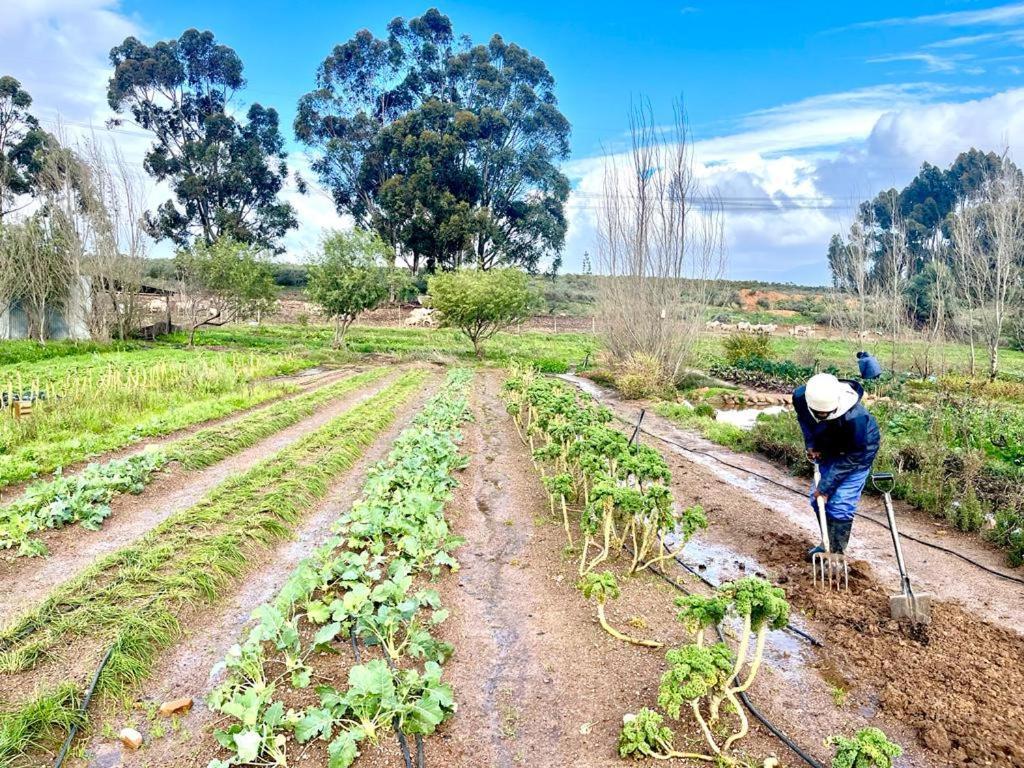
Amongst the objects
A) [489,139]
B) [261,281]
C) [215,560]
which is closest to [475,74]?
[489,139]

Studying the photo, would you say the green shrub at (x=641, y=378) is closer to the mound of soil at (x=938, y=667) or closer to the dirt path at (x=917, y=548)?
the dirt path at (x=917, y=548)

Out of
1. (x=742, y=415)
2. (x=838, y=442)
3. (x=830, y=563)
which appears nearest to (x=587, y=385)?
(x=742, y=415)

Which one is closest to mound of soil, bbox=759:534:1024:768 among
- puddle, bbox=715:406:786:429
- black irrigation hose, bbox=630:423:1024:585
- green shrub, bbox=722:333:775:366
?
black irrigation hose, bbox=630:423:1024:585

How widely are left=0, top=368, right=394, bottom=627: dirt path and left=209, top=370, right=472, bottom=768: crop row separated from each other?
2.08 meters

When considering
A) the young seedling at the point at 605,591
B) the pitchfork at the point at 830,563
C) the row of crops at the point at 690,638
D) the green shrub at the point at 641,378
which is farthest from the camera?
the green shrub at the point at 641,378

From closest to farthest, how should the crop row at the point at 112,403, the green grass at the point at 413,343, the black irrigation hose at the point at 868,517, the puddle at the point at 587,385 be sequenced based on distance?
the black irrigation hose at the point at 868,517 < the crop row at the point at 112,403 < the puddle at the point at 587,385 < the green grass at the point at 413,343

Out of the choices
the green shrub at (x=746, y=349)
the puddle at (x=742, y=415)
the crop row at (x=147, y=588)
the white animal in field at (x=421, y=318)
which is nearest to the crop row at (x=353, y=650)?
the crop row at (x=147, y=588)

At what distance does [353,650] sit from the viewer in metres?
4.37

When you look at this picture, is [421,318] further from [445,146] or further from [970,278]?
[970,278]

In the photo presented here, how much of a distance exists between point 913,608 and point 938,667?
0.62 m

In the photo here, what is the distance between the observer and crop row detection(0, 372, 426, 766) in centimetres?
387

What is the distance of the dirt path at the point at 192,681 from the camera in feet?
11.4

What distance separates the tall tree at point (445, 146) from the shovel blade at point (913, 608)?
37.3 m

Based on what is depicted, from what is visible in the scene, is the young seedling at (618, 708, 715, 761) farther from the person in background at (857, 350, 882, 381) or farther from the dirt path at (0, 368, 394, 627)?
the person in background at (857, 350, 882, 381)
